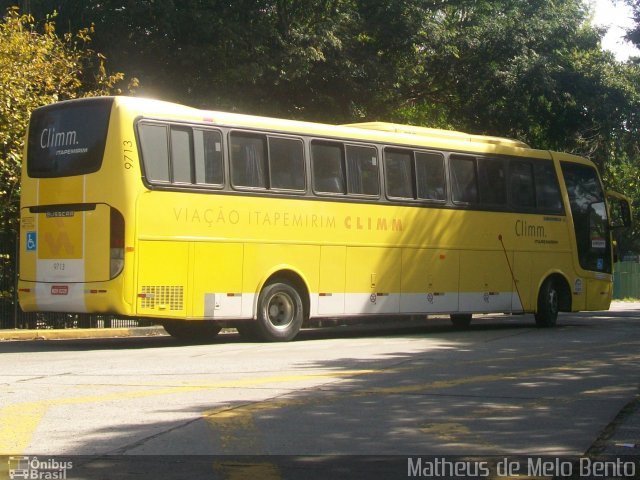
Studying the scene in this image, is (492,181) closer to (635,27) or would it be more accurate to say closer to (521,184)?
(521,184)

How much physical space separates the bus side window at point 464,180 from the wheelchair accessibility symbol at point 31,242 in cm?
823

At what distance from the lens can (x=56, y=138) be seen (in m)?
16.5

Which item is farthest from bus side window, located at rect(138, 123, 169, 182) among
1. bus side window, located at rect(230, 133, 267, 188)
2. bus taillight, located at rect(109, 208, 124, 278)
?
bus side window, located at rect(230, 133, 267, 188)

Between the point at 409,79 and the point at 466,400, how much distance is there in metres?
20.4

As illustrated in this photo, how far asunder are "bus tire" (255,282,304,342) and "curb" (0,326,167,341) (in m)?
4.55

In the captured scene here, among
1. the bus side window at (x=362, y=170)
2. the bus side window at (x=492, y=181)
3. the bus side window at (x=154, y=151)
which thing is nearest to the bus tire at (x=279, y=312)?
the bus side window at (x=362, y=170)

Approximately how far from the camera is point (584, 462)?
7.29 meters

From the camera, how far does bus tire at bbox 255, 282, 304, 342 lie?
57.5 ft

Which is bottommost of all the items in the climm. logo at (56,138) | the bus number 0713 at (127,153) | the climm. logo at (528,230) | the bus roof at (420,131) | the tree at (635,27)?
the climm. logo at (528,230)

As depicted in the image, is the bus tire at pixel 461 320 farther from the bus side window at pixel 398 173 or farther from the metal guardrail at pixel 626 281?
the metal guardrail at pixel 626 281

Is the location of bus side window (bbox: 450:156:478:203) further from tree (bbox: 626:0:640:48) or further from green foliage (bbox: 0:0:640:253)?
green foliage (bbox: 0:0:640:253)

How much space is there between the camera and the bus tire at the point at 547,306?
893 inches

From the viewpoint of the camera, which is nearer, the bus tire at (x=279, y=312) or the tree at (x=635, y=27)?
the bus tire at (x=279, y=312)

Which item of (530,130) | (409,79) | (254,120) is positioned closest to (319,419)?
(254,120)
